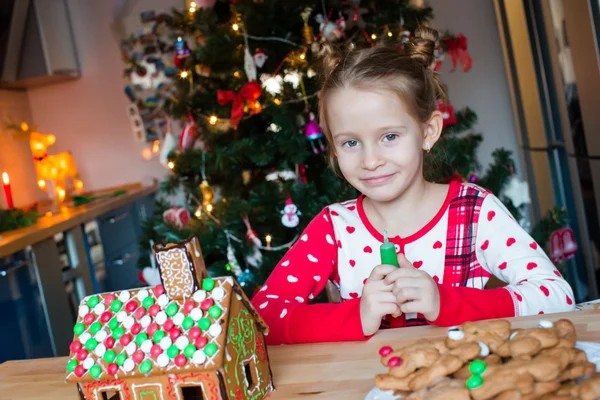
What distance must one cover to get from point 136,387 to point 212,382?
0.08 metres

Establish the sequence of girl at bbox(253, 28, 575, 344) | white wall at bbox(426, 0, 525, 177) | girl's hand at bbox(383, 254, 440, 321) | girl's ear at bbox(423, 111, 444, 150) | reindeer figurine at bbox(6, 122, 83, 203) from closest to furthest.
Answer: girl's hand at bbox(383, 254, 440, 321), girl at bbox(253, 28, 575, 344), girl's ear at bbox(423, 111, 444, 150), white wall at bbox(426, 0, 525, 177), reindeer figurine at bbox(6, 122, 83, 203)

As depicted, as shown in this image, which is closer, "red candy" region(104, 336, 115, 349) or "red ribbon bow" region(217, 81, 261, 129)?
"red candy" region(104, 336, 115, 349)

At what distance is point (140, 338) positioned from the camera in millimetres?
607

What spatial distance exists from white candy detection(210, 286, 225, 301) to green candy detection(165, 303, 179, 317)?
4cm

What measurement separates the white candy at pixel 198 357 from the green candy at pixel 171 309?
6cm

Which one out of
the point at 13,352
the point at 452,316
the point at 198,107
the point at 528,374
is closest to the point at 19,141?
the point at 13,352

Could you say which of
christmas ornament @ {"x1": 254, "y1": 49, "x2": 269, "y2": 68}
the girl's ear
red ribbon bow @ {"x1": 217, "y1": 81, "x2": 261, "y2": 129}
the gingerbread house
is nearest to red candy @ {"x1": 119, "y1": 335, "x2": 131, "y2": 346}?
the gingerbread house

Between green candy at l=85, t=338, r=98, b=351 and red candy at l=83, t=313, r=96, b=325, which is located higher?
red candy at l=83, t=313, r=96, b=325

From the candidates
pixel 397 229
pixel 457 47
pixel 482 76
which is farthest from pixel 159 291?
pixel 482 76

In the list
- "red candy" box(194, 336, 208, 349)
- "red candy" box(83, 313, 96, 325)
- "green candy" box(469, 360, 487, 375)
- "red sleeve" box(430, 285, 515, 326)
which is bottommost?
"red sleeve" box(430, 285, 515, 326)

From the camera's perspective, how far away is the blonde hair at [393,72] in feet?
3.43

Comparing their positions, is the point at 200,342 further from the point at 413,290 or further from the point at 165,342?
the point at 413,290

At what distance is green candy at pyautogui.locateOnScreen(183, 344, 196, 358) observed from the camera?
1.90ft

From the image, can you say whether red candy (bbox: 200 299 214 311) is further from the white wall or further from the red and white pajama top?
the white wall
